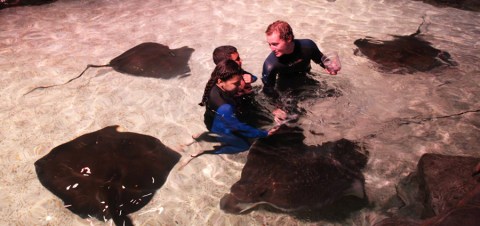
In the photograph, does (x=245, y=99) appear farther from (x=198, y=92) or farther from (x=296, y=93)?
(x=198, y=92)

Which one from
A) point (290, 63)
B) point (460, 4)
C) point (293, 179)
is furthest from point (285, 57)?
point (460, 4)

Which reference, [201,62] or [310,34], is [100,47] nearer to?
[201,62]

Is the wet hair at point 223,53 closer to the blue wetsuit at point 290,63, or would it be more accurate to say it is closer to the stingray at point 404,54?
the blue wetsuit at point 290,63

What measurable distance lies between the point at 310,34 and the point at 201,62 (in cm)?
236

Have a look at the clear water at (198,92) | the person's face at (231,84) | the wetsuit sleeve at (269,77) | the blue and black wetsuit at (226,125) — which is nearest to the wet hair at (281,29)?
the wetsuit sleeve at (269,77)

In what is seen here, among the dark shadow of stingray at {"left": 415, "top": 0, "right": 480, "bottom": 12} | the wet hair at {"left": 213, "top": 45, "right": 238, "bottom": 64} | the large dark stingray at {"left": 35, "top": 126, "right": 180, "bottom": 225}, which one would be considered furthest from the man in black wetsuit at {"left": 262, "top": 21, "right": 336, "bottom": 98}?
the dark shadow of stingray at {"left": 415, "top": 0, "right": 480, "bottom": 12}

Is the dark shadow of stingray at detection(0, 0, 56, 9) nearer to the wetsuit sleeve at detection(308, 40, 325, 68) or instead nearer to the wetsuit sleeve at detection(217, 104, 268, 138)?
the wetsuit sleeve at detection(217, 104, 268, 138)

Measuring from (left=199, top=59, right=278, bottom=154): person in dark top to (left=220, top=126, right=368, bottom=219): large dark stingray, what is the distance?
0.28 m

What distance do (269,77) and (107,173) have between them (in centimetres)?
216

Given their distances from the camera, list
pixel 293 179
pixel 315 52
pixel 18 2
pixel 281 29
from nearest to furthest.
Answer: pixel 293 179 < pixel 281 29 < pixel 315 52 < pixel 18 2

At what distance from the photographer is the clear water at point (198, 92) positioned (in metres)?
3.47

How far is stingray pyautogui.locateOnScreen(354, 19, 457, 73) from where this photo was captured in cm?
524

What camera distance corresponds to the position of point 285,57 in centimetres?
391

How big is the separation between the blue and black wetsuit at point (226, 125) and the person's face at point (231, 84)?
54 millimetres
